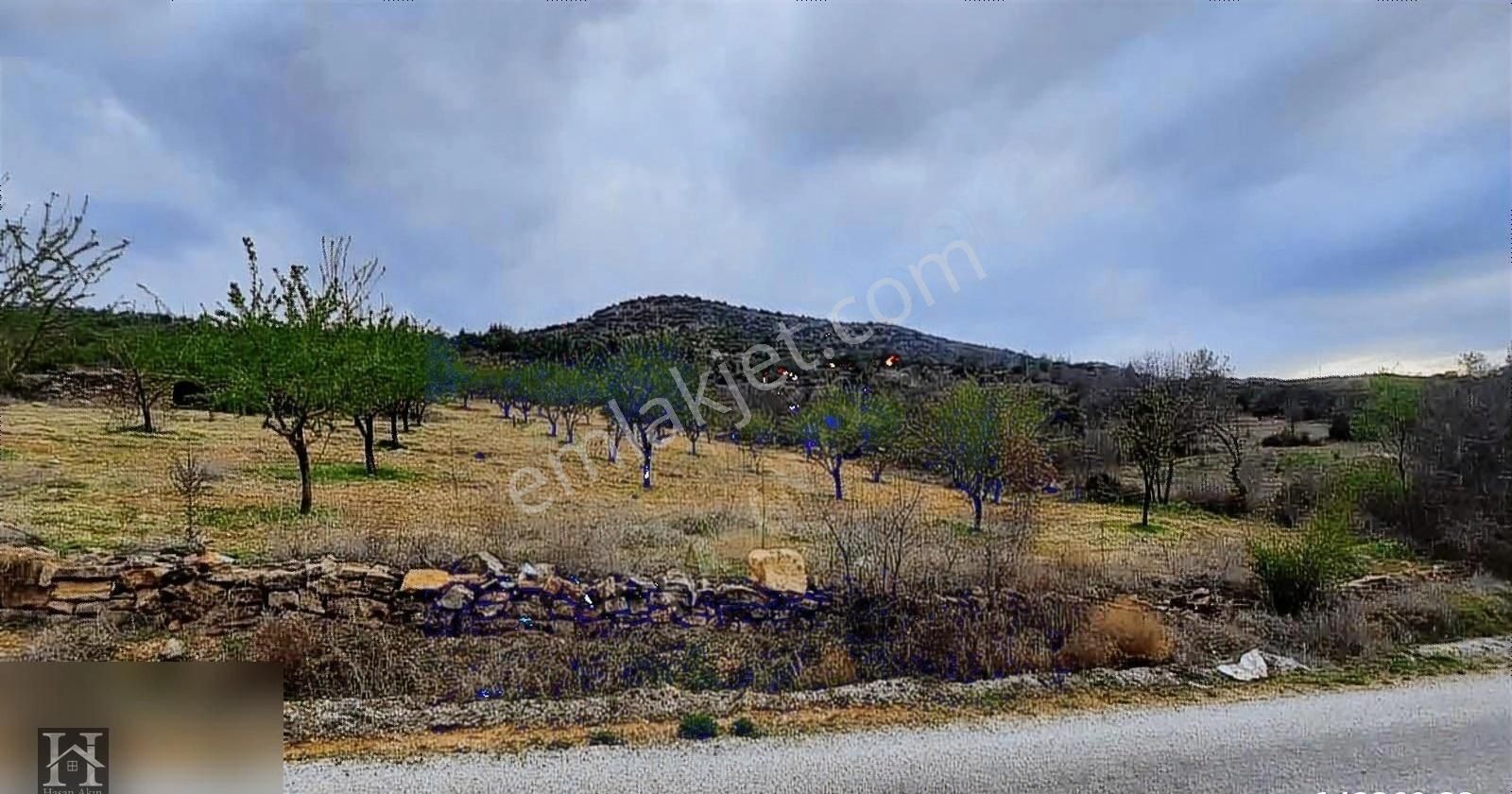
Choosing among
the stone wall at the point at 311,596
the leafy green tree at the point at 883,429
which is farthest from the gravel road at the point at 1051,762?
the leafy green tree at the point at 883,429

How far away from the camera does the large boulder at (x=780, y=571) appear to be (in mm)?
7941

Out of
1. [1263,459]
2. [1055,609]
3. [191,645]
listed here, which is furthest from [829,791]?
[1263,459]

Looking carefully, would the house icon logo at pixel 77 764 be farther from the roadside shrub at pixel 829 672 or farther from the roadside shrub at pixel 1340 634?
the roadside shrub at pixel 1340 634

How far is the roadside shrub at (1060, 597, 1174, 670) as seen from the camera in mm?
6828

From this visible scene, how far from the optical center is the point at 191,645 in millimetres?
6641

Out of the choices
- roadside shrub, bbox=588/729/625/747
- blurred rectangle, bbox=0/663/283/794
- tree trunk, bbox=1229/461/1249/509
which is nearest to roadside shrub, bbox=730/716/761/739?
roadside shrub, bbox=588/729/625/747

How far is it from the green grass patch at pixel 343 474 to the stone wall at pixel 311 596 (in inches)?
336

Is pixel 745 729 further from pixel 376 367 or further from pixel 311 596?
pixel 376 367

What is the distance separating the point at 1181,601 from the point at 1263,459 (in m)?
17.8

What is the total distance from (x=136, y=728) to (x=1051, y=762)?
4740 mm

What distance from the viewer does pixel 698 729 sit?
5.12m

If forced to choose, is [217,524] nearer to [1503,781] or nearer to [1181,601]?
[1181,601]

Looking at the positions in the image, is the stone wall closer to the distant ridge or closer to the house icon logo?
the house icon logo

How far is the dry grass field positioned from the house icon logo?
5.67 meters
